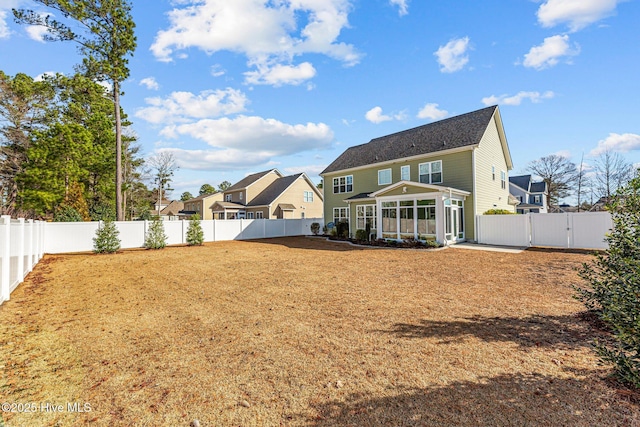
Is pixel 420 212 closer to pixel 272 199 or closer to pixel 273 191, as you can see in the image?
pixel 272 199

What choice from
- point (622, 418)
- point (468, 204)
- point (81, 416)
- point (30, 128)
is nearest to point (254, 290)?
point (81, 416)

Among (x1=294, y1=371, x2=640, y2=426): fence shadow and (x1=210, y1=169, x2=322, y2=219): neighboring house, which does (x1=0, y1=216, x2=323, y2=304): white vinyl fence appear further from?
(x1=294, y1=371, x2=640, y2=426): fence shadow

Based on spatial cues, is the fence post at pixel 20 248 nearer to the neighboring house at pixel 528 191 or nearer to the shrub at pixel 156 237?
the shrub at pixel 156 237

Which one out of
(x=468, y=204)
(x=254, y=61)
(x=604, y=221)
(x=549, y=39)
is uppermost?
(x=254, y=61)

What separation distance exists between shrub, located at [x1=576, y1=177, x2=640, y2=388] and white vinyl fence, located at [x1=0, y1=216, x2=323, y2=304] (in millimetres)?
10350

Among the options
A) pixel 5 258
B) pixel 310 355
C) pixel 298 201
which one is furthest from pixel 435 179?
pixel 298 201

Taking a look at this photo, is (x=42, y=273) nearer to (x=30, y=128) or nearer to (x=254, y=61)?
(x=254, y=61)

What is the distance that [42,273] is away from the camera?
395 inches

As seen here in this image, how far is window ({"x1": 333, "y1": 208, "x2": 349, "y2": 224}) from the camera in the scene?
24.0 meters

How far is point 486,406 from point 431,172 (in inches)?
678

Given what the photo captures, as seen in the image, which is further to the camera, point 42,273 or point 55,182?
point 55,182

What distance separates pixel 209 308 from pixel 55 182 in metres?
24.5

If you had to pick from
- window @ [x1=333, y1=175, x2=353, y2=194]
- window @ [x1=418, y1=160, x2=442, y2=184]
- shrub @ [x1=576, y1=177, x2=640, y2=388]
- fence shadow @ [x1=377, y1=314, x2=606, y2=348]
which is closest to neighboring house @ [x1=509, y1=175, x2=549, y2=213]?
window @ [x1=418, y1=160, x2=442, y2=184]

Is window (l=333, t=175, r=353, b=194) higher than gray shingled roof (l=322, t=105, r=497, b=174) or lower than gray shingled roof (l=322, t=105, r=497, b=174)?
lower
